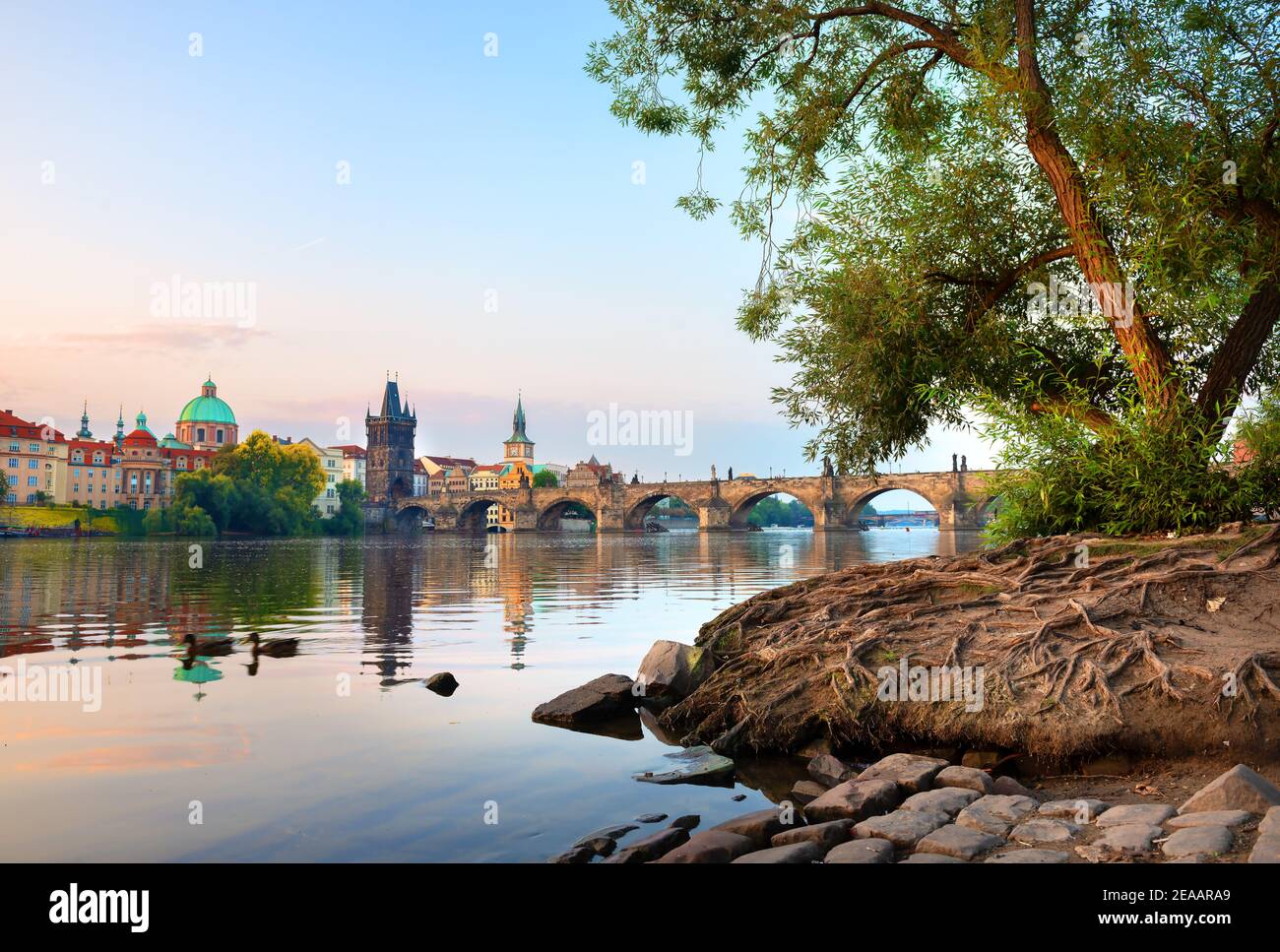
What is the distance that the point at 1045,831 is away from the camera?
5137 mm

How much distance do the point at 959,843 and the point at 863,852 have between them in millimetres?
516

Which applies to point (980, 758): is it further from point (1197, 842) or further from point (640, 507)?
point (640, 507)

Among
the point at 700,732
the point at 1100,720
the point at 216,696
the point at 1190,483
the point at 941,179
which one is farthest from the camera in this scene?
the point at 941,179

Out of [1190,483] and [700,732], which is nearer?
[700,732]

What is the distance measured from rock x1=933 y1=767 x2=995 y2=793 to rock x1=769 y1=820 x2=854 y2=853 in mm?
1249

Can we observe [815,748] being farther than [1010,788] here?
Yes

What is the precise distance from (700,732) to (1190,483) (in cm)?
553

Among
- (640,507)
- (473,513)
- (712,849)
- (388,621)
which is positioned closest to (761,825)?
(712,849)

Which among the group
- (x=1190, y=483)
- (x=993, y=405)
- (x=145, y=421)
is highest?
(x=145, y=421)
